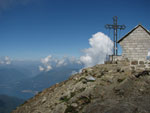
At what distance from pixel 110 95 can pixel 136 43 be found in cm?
766

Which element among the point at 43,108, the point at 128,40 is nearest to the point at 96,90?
the point at 43,108

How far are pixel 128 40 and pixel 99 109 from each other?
385 inches

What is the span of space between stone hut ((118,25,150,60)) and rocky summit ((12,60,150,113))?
1106mm

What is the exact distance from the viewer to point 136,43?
15984 mm

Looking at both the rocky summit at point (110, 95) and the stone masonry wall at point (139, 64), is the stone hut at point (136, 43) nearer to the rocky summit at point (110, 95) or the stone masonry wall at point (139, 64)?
the stone masonry wall at point (139, 64)

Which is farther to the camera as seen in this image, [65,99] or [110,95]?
[65,99]

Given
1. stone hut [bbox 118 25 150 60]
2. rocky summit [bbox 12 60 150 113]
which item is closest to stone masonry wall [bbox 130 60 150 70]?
rocky summit [bbox 12 60 150 113]

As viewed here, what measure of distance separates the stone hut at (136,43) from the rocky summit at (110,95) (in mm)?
1106

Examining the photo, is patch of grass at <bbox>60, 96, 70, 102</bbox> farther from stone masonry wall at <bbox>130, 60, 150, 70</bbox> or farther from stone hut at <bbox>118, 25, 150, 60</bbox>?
stone hut at <bbox>118, 25, 150, 60</bbox>

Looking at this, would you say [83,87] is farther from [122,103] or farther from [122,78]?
[122,103]

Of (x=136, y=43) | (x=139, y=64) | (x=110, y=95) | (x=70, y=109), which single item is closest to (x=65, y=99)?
(x=70, y=109)

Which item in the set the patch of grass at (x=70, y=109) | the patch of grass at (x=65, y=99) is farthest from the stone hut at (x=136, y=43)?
the patch of grass at (x=70, y=109)

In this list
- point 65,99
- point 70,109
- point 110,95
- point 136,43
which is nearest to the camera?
point 70,109

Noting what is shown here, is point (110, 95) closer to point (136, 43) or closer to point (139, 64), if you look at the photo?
point (139, 64)
